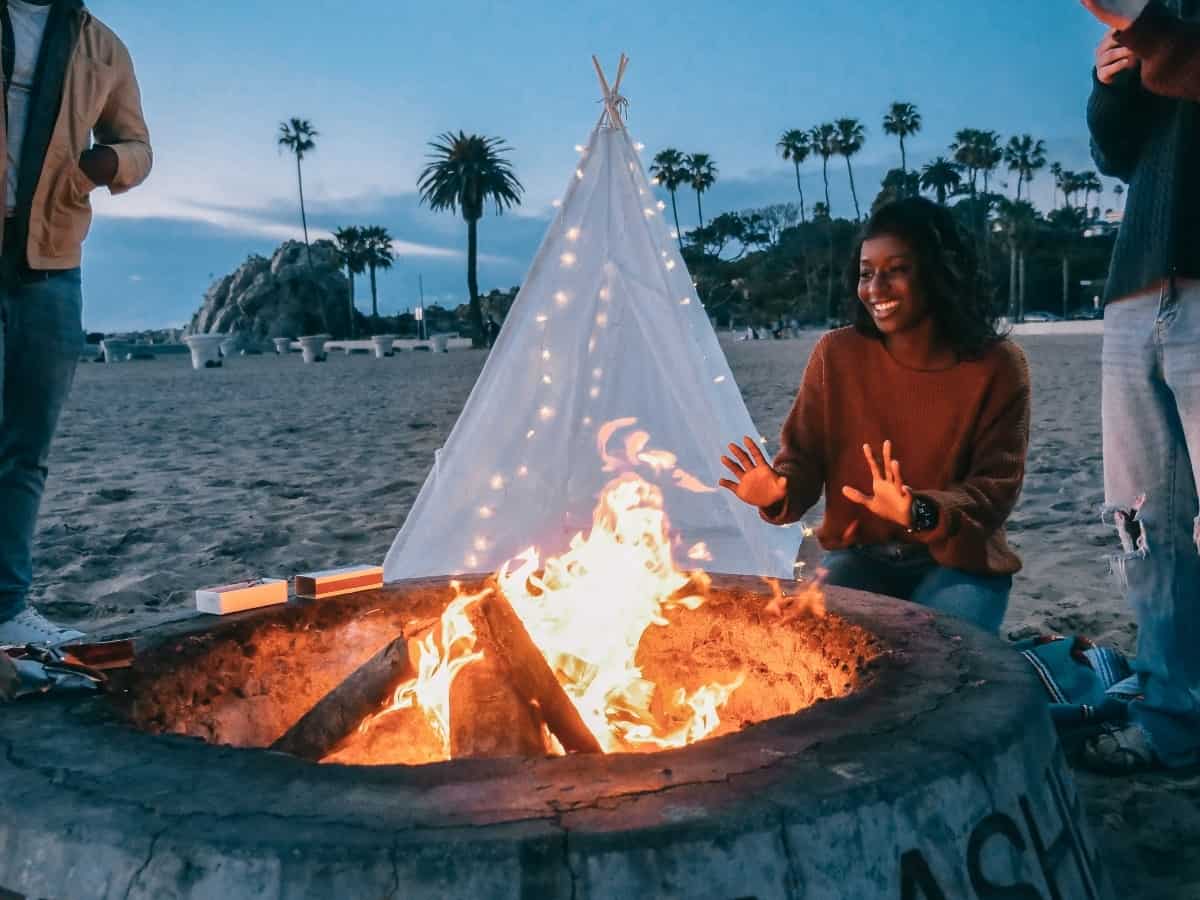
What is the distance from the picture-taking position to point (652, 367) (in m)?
4.72

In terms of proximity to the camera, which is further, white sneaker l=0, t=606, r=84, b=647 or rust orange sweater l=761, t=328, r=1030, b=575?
white sneaker l=0, t=606, r=84, b=647

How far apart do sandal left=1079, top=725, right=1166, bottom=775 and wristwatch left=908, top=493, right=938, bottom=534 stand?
84cm

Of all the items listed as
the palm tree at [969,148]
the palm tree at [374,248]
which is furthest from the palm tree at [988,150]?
the palm tree at [374,248]

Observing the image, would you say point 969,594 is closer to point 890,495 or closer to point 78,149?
point 890,495

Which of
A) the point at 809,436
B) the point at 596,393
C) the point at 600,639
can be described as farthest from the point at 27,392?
the point at 596,393

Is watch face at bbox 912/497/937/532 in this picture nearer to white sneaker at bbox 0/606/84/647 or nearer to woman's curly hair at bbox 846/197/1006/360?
woman's curly hair at bbox 846/197/1006/360

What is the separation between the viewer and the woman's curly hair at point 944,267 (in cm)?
266

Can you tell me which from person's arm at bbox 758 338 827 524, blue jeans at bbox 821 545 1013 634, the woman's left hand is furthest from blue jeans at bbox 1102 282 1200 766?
person's arm at bbox 758 338 827 524

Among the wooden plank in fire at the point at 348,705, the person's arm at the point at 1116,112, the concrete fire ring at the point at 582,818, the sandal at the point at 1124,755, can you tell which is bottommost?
the sandal at the point at 1124,755

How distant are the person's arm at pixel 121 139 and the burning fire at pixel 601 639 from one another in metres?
1.80

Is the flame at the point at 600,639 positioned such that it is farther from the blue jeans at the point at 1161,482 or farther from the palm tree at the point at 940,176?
the palm tree at the point at 940,176

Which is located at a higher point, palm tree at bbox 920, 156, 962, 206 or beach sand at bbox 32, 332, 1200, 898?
palm tree at bbox 920, 156, 962, 206

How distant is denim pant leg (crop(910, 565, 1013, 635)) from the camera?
8.64ft

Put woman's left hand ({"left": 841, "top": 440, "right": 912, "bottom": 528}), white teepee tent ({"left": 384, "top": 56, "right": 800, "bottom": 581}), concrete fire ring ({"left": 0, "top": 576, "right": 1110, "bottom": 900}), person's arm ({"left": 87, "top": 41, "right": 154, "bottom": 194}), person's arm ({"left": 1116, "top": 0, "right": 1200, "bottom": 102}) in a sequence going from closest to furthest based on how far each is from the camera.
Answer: concrete fire ring ({"left": 0, "top": 576, "right": 1110, "bottom": 900})
person's arm ({"left": 1116, "top": 0, "right": 1200, "bottom": 102})
woman's left hand ({"left": 841, "top": 440, "right": 912, "bottom": 528})
person's arm ({"left": 87, "top": 41, "right": 154, "bottom": 194})
white teepee tent ({"left": 384, "top": 56, "right": 800, "bottom": 581})
